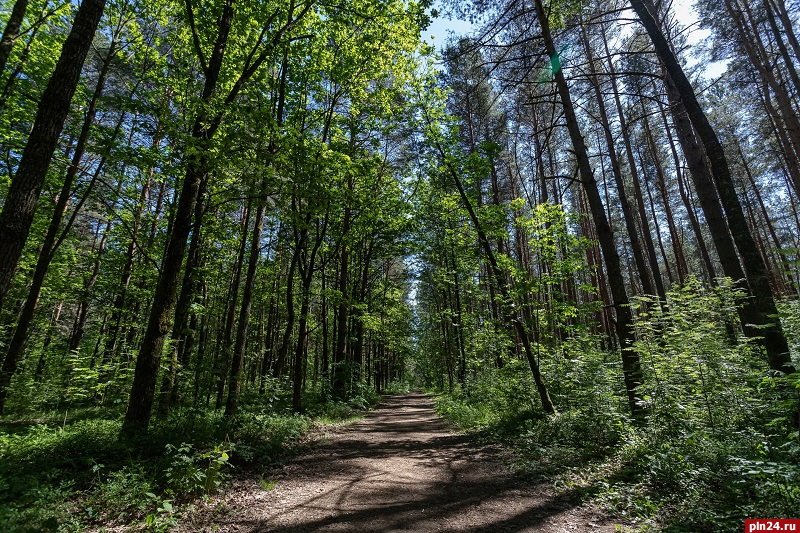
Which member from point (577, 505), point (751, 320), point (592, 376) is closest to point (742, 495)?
point (577, 505)

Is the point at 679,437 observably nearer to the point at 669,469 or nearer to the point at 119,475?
the point at 669,469

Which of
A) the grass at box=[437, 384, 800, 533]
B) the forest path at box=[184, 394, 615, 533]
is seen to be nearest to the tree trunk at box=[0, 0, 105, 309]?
the forest path at box=[184, 394, 615, 533]

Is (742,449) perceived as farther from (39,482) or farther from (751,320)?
(39,482)

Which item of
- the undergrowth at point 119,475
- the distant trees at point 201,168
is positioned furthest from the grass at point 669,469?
the distant trees at point 201,168

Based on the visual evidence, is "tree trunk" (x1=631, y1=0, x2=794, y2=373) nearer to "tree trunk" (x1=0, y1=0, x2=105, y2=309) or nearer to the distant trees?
the distant trees

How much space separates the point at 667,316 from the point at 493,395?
7.59 metres

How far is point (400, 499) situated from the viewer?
509cm

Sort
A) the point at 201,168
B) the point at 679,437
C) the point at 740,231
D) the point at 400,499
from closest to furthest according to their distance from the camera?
the point at 400,499, the point at 679,437, the point at 740,231, the point at 201,168

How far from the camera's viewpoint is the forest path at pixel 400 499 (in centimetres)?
415

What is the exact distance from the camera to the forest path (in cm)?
415

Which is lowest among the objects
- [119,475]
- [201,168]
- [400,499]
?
[400,499]

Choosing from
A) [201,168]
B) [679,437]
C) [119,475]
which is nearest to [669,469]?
[679,437]

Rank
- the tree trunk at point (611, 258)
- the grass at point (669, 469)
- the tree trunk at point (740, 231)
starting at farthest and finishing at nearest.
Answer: the tree trunk at point (611, 258)
the tree trunk at point (740, 231)
the grass at point (669, 469)

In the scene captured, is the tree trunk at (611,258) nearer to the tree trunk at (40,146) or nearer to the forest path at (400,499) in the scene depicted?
the forest path at (400,499)
